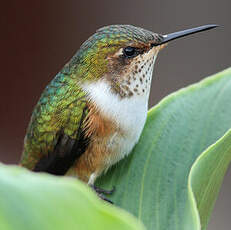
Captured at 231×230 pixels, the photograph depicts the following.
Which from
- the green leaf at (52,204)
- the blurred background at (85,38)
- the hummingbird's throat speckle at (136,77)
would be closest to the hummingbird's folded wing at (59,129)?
the hummingbird's throat speckle at (136,77)

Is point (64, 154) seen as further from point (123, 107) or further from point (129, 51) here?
point (129, 51)

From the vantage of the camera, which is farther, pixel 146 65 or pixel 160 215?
pixel 146 65

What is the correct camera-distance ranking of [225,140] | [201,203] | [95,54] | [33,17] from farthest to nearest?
[33,17], [95,54], [201,203], [225,140]

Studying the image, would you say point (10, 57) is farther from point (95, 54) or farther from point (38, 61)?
point (95, 54)

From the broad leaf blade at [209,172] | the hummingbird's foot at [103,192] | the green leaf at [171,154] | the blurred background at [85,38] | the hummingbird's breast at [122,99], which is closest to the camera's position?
the broad leaf blade at [209,172]

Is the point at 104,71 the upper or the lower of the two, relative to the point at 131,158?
upper

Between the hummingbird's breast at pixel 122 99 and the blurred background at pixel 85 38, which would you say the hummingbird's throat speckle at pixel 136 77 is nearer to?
the hummingbird's breast at pixel 122 99

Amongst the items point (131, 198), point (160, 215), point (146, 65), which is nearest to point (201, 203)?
point (160, 215)
